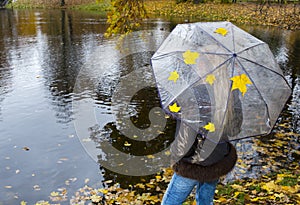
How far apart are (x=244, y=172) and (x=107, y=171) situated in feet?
6.65

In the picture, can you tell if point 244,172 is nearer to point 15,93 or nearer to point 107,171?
point 107,171

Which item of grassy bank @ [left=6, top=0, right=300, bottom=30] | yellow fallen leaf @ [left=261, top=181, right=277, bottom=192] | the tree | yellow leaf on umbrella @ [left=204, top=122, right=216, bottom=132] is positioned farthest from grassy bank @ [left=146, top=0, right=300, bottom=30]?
yellow leaf on umbrella @ [left=204, top=122, right=216, bottom=132]

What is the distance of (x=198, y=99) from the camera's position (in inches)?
101

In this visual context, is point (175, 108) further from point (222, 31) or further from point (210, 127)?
point (222, 31)

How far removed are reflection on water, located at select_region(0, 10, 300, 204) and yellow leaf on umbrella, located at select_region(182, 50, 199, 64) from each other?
2661 mm

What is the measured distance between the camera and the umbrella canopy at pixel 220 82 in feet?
8.21

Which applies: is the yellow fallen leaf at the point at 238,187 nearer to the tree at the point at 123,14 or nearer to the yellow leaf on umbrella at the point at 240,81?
the yellow leaf on umbrella at the point at 240,81

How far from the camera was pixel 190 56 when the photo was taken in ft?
8.38

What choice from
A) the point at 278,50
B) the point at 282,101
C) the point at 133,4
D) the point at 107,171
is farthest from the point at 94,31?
the point at 282,101

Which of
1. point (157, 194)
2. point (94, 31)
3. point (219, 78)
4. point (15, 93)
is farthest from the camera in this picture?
point (94, 31)

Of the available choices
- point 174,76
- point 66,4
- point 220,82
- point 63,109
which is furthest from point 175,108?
point 66,4

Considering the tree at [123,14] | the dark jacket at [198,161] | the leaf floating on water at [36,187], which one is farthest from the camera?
the tree at [123,14]

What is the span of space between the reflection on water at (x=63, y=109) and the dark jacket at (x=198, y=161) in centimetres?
216

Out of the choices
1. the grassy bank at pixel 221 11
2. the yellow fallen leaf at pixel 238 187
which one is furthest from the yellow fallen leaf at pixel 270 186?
the grassy bank at pixel 221 11
